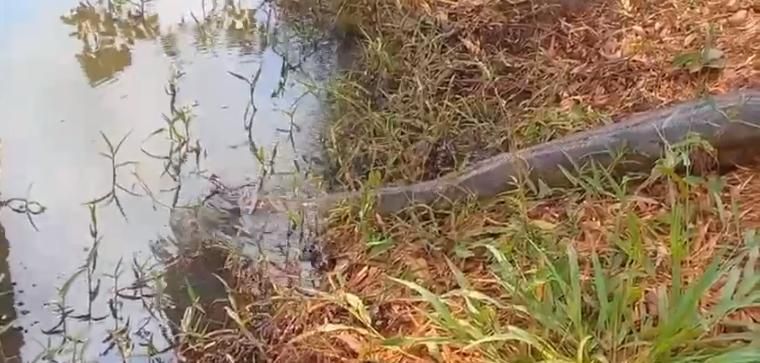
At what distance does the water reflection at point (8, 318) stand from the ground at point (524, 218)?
1.42 ft

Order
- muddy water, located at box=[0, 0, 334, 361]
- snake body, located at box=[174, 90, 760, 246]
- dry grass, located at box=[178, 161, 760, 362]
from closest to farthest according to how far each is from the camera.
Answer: dry grass, located at box=[178, 161, 760, 362] → snake body, located at box=[174, 90, 760, 246] → muddy water, located at box=[0, 0, 334, 361]

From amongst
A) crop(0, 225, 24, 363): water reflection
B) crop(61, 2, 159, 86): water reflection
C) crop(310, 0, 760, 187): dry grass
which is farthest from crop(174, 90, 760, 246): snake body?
crop(61, 2, 159, 86): water reflection

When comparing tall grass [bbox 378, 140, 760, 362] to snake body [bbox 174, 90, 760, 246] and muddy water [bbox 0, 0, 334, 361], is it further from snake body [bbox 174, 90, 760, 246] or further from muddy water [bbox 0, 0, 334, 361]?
muddy water [bbox 0, 0, 334, 361]

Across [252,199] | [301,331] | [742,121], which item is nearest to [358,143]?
[252,199]

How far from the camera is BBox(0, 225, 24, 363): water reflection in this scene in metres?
2.16

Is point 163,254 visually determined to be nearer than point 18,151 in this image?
Yes

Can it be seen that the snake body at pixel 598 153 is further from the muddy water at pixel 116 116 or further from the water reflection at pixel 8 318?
the water reflection at pixel 8 318

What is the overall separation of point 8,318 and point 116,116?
2.75 feet

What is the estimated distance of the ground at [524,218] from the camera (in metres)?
1.70

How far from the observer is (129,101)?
9.71 ft

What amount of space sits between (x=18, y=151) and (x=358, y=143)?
998mm

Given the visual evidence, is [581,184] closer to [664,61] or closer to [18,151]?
[664,61]

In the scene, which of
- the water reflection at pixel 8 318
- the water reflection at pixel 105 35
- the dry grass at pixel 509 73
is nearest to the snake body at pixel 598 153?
the dry grass at pixel 509 73

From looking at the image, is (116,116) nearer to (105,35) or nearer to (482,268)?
(105,35)
